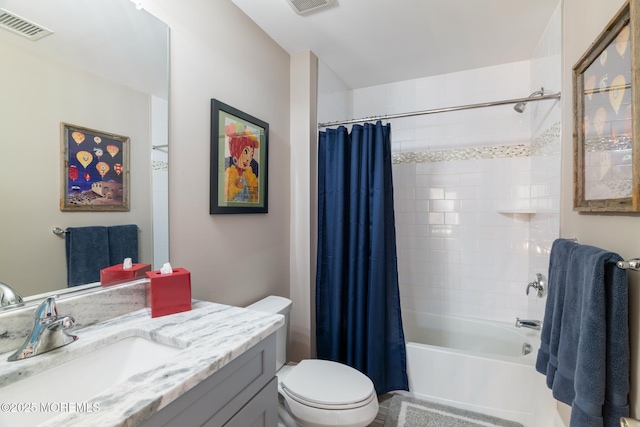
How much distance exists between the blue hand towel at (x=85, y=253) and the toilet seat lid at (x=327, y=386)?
38.2 inches

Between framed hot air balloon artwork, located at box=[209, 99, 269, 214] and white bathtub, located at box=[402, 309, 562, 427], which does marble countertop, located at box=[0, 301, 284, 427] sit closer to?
framed hot air balloon artwork, located at box=[209, 99, 269, 214]

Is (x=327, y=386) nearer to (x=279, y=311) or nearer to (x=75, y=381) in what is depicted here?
(x=279, y=311)

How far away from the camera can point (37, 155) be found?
87cm

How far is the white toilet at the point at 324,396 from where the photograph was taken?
50.2 inches

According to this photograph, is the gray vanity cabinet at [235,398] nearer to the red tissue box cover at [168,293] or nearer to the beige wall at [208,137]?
the red tissue box cover at [168,293]

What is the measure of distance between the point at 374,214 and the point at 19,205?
1631 mm

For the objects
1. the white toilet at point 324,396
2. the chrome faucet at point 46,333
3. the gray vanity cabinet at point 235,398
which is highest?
the chrome faucet at point 46,333

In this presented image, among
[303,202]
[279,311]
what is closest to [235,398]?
[279,311]

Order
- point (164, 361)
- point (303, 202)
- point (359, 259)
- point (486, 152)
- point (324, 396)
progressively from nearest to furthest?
1. point (164, 361)
2. point (324, 396)
3. point (359, 259)
4. point (303, 202)
5. point (486, 152)

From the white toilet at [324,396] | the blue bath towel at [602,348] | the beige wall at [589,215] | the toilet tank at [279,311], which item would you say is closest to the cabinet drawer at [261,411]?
the white toilet at [324,396]

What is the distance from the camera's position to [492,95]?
2.34 meters

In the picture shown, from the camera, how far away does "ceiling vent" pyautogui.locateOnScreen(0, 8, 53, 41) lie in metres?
0.82

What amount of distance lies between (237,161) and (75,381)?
44.4 inches

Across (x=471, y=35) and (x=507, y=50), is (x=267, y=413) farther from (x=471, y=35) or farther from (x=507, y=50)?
(x=507, y=50)
